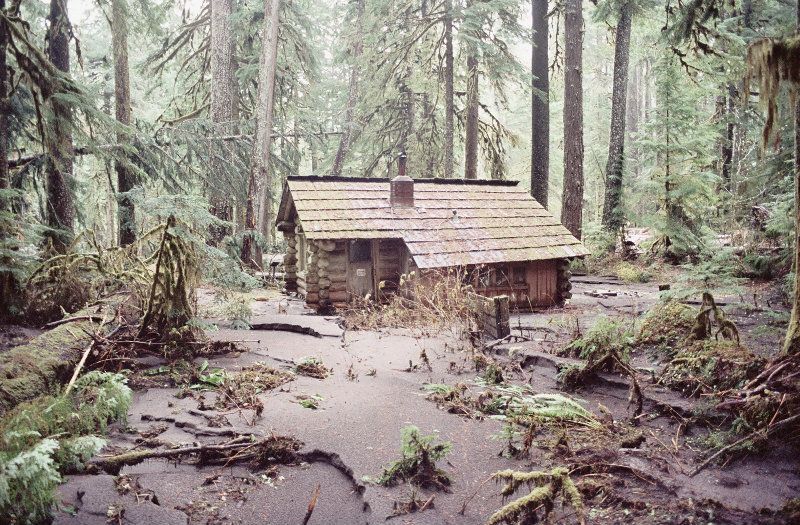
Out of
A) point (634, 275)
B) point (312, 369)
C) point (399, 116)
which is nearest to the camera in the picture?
point (312, 369)

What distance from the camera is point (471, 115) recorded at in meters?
19.9

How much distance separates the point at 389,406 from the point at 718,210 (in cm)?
1679

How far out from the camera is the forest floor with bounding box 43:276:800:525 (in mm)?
3689

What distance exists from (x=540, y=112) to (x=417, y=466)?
17203mm

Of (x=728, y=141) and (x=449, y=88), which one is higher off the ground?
(x=449, y=88)

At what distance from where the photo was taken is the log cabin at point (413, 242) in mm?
13953

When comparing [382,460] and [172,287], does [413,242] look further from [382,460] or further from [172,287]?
[382,460]

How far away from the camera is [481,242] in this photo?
47.4 ft

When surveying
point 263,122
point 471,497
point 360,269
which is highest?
point 263,122

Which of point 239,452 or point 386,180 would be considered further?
point 386,180

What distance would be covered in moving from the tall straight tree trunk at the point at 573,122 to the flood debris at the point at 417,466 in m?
15.9

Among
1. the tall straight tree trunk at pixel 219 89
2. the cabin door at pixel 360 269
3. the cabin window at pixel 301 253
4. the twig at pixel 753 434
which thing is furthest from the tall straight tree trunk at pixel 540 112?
the twig at pixel 753 434

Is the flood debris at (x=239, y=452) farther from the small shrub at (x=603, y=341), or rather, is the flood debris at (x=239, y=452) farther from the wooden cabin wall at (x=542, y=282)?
the wooden cabin wall at (x=542, y=282)

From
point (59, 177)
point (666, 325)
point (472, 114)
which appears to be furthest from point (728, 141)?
point (59, 177)
